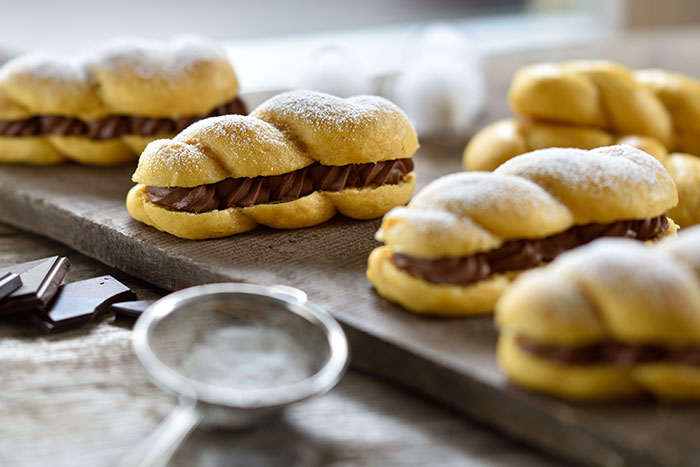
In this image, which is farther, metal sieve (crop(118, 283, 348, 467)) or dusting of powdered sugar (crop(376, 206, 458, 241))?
dusting of powdered sugar (crop(376, 206, 458, 241))

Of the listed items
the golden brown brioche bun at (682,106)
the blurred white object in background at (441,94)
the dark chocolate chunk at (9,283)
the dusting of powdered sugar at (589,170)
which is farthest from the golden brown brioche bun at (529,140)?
the dark chocolate chunk at (9,283)

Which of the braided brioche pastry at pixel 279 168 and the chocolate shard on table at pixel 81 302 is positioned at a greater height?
the braided brioche pastry at pixel 279 168

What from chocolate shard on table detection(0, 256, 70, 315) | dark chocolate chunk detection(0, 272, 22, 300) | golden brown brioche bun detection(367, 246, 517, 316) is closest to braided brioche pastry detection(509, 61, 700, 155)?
golden brown brioche bun detection(367, 246, 517, 316)

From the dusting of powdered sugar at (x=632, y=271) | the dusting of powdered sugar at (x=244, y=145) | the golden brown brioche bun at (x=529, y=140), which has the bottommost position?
the golden brown brioche bun at (x=529, y=140)

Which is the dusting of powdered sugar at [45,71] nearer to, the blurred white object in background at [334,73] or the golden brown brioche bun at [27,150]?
the golden brown brioche bun at [27,150]

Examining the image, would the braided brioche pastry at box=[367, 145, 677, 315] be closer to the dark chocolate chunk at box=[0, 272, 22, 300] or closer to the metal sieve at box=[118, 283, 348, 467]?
the metal sieve at box=[118, 283, 348, 467]

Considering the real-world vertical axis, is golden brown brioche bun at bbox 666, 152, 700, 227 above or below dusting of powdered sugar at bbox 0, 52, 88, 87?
below

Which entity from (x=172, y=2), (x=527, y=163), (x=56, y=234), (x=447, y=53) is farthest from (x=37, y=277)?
(x=172, y=2)
